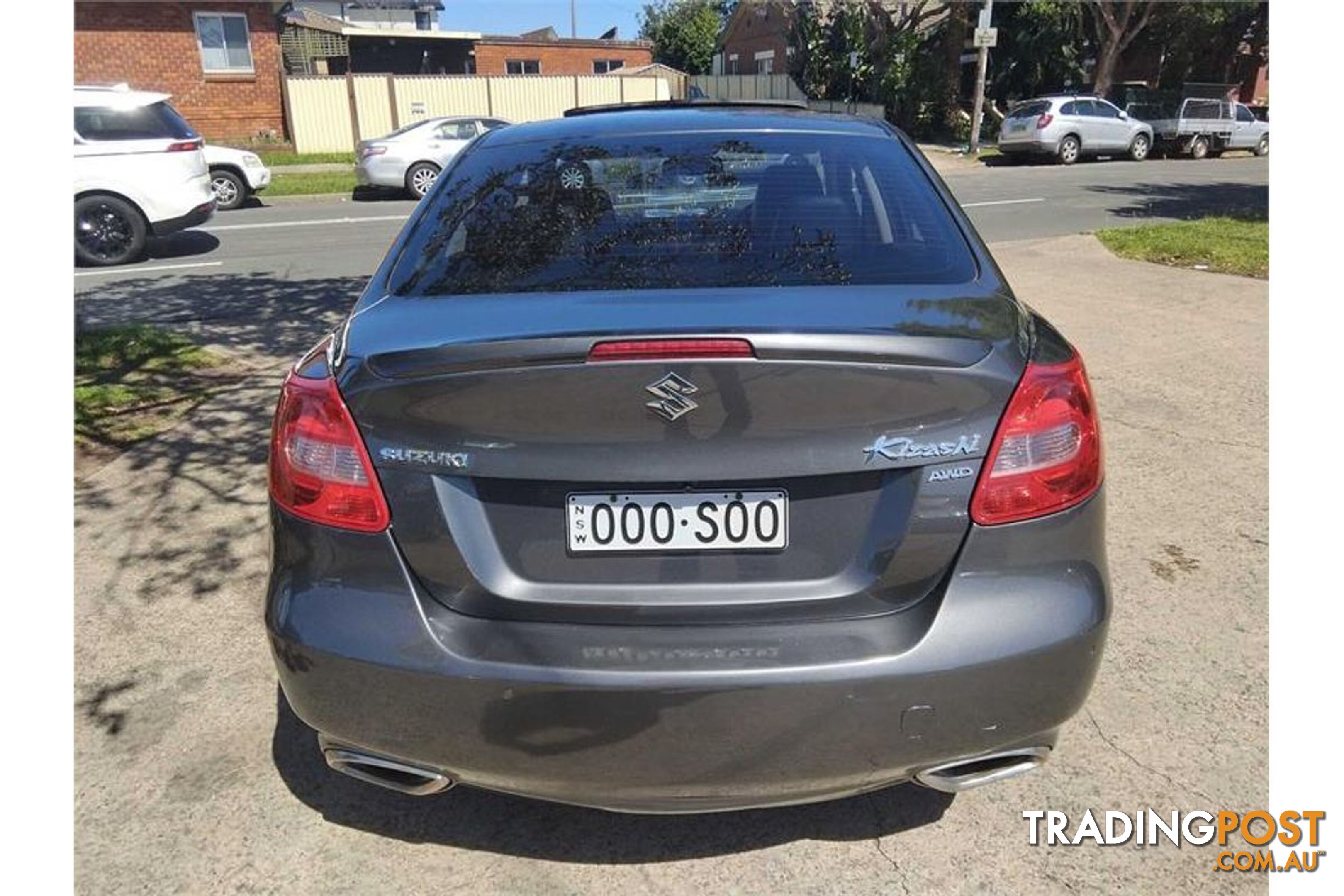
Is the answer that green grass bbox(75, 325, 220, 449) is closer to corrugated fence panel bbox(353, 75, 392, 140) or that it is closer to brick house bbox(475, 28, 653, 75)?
corrugated fence panel bbox(353, 75, 392, 140)

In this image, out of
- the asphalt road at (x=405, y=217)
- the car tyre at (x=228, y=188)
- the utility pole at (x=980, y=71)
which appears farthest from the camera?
the utility pole at (x=980, y=71)

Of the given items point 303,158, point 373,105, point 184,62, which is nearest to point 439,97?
point 373,105

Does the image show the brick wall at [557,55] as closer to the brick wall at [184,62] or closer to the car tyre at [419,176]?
the brick wall at [184,62]

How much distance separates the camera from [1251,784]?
2.62 meters

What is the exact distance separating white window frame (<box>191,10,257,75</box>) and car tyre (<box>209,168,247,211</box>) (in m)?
10.6

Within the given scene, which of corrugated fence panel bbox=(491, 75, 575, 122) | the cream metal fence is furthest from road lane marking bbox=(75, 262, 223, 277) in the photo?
corrugated fence panel bbox=(491, 75, 575, 122)

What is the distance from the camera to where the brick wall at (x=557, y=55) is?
43.7 meters

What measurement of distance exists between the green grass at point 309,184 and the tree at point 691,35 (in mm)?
39088

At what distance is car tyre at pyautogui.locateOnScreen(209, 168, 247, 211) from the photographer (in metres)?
16.5

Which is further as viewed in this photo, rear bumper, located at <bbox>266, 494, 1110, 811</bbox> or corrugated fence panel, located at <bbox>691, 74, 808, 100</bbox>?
corrugated fence panel, located at <bbox>691, 74, 808, 100</bbox>

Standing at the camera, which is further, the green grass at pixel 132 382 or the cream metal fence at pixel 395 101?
the cream metal fence at pixel 395 101

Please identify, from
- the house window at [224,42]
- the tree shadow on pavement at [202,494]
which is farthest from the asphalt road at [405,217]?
the house window at [224,42]

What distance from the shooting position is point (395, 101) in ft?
85.7

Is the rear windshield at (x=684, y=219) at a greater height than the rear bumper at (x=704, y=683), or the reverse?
the rear windshield at (x=684, y=219)
